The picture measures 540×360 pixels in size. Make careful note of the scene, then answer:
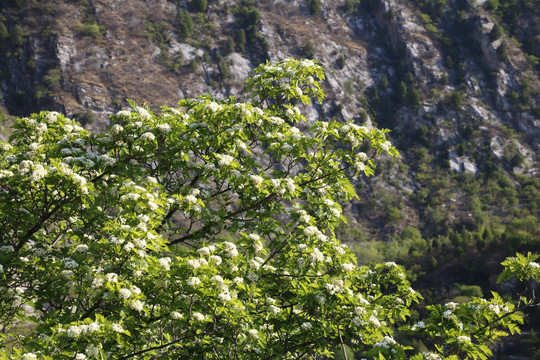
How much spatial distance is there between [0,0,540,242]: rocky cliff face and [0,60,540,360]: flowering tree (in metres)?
69.6

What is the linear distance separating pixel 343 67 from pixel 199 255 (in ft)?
331

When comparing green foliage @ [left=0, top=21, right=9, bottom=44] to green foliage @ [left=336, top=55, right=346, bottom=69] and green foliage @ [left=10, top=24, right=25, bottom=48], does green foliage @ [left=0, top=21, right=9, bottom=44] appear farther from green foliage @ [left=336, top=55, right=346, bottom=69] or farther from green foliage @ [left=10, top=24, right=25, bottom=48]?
green foliage @ [left=336, top=55, right=346, bottom=69]

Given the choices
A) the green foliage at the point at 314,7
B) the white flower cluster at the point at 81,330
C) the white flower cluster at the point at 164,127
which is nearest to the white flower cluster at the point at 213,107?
the white flower cluster at the point at 164,127

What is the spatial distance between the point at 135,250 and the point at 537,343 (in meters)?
45.9

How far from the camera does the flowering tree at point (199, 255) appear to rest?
5.19m

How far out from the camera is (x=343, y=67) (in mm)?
101500

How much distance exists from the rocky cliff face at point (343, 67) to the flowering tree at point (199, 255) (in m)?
69.6

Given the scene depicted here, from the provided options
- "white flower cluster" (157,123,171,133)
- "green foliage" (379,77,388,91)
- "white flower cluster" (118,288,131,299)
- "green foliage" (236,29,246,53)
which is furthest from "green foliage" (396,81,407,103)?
"white flower cluster" (118,288,131,299)

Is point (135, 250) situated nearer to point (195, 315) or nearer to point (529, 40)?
point (195, 315)

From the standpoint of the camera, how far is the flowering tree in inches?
204

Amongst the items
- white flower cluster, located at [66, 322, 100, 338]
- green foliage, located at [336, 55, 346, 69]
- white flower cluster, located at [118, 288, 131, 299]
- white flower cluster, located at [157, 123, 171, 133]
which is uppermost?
white flower cluster, located at [157, 123, 171, 133]

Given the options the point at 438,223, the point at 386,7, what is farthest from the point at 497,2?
the point at 438,223

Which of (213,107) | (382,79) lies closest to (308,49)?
(382,79)

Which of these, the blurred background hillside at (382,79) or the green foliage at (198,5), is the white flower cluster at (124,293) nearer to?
the blurred background hillside at (382,79)
